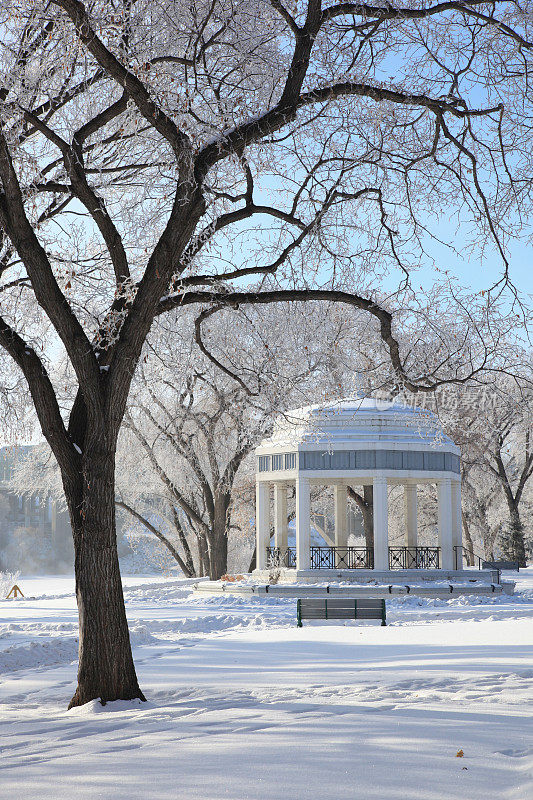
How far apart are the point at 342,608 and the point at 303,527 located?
9.93 metres

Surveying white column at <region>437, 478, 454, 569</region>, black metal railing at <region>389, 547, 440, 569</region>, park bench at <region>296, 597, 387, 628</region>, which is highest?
white column at <region>437, 478, 454, 569</region>

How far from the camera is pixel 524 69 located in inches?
384

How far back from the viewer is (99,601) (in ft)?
27.4

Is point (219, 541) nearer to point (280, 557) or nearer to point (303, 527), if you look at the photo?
point (280, 557)

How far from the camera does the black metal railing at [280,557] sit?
87.4ft

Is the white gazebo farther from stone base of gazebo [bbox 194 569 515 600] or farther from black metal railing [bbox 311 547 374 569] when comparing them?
black metal railing [bbox 311 547 374 569]

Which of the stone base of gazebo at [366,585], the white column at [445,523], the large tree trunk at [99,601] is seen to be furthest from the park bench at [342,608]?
the white column at [445,523]

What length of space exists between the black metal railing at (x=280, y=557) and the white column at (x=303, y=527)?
1.76m

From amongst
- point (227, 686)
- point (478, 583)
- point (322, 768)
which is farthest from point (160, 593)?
point (322, 768)

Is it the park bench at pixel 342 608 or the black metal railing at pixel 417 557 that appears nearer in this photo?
the park bench at pixel 342 608

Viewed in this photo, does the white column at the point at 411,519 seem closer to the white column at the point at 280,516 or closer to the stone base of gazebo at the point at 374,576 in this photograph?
the stone base of gazebo at the point at 374,576

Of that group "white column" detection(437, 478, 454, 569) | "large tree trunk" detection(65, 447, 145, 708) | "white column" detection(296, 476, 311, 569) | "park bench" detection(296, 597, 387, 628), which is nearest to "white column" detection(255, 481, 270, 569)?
"white column" detection(296, 476, 311, 569)

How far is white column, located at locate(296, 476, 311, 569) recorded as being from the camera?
→ 2462cm

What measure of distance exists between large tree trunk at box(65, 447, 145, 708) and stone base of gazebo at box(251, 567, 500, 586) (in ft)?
50.6
